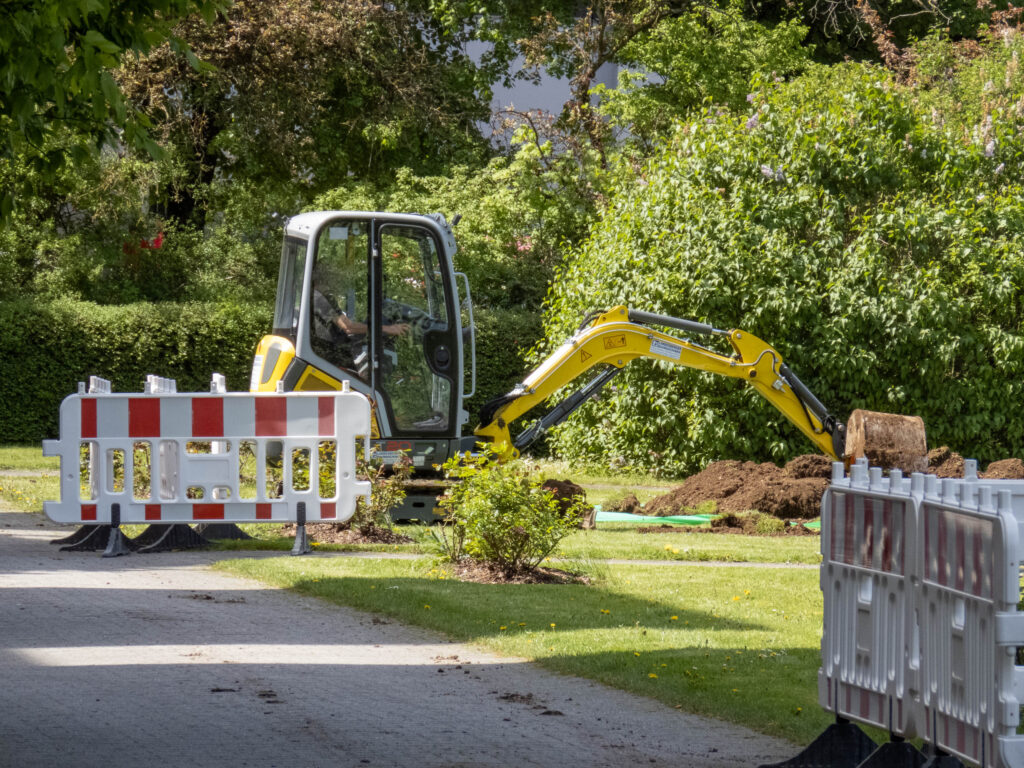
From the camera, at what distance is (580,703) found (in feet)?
22.3

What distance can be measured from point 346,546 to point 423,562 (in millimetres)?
1484

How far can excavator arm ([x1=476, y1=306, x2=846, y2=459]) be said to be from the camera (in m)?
17.0

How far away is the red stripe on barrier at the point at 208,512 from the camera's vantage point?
11.9 m

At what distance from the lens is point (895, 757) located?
5047mm

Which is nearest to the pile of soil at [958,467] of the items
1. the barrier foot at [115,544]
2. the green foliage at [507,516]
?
the green foliage at [507,516]

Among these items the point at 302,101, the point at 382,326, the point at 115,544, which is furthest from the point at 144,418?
the point at 302,101

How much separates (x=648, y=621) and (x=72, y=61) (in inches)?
183

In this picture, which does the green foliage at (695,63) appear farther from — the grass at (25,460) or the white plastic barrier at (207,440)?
the white plastic barrier at (207,440)

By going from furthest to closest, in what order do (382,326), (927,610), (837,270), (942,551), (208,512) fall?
(837,270) < (382,326) < (208,512) < (927,610) < (942,551)

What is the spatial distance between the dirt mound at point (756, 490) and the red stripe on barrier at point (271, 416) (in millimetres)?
6073

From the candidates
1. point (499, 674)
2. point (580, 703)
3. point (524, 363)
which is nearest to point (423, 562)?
point (499, 674)

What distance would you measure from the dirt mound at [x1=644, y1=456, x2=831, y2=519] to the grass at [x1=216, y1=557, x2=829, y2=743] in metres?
4.75

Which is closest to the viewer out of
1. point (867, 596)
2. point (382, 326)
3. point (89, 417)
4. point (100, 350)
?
point (867, 596)

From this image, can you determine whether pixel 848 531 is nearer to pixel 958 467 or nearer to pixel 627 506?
pixel 627 506
